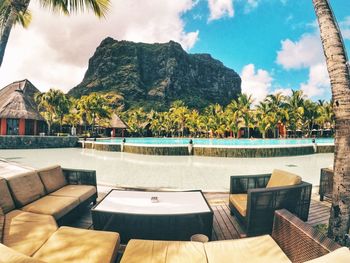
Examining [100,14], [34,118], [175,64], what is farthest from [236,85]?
[100,14]

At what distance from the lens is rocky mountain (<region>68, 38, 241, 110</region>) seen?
4033 inches

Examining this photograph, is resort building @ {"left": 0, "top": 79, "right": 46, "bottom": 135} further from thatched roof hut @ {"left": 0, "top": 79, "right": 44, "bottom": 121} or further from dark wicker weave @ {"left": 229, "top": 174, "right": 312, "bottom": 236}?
dark wicker weave @ {"left": 229, "top": 174, "right": 312, "bottom": 236}

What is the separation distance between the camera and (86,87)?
10531 centimetres

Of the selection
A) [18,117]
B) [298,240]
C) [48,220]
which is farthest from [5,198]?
[18,117]

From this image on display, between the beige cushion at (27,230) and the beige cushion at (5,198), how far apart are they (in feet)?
0.34

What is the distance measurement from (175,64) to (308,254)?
116m

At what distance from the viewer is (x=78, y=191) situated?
454 centimetres

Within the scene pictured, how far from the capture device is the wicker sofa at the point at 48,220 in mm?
2350

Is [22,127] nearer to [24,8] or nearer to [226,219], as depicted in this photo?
[24,8]

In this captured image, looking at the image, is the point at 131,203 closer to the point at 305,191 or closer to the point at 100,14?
the point at 305,191

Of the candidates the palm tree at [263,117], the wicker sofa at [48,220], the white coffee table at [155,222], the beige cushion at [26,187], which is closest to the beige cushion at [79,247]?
the wicker sofa at [48,220]

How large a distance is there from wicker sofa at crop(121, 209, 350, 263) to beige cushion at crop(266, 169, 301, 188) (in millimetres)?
1346

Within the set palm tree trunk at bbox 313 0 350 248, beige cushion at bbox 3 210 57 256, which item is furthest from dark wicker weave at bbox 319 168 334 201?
beige cushion at bbox 3 210 57 256

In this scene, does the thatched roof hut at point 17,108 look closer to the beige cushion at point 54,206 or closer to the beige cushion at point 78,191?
the beige cushion at point 78,191
